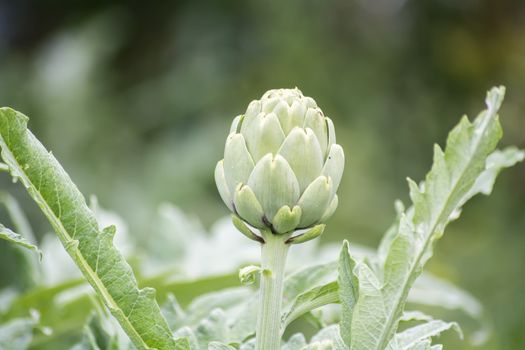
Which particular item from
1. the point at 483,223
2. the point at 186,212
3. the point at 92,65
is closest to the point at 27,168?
the point at 186,212

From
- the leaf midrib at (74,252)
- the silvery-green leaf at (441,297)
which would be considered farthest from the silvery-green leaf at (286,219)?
the silvery-green leaf at (441,297)

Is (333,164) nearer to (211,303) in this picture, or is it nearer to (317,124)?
(317,124)

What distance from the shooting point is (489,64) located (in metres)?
2.44

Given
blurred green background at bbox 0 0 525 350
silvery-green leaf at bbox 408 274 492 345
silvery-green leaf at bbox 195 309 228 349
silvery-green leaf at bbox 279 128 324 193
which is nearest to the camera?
silvery-green leaf at bbox 279 128 324 193

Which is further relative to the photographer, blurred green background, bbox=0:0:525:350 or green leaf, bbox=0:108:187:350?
blurred green background, bbox=0:0:525:350

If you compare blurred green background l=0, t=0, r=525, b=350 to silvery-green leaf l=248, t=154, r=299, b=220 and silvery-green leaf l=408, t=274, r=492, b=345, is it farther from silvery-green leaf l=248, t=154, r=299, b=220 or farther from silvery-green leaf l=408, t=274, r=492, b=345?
silvery-green leaf l=248, t=154, r=299, b=220

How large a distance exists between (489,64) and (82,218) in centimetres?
218

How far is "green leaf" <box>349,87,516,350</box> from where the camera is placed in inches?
17.6

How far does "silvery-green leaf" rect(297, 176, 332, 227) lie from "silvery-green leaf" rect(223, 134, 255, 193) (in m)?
0.04

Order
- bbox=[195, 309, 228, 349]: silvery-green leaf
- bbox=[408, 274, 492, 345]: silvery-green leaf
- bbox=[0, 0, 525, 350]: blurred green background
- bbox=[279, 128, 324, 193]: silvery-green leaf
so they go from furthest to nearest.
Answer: bbox=[0, 0, 525, 350]: blurred green background
bbox=[408, 274, 492, 345]: silvery-green leaf
bbox=[195, 309, 228, 349]: silvery-green leaf
bbox=[279, 128, 324, 193]: silvery-green leaf

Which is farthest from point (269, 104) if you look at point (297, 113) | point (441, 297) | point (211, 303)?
point (441, 297)

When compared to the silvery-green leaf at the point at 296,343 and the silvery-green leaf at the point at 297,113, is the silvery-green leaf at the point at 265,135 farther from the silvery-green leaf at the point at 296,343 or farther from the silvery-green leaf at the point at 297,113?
the silvery-green leaf at the point at 296,343

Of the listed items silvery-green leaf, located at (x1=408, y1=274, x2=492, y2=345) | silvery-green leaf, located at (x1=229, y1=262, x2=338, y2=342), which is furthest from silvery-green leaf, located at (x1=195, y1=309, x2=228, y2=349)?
silvery-green leaf, located at (x1=408, y1=274, x2=492, y2=345)

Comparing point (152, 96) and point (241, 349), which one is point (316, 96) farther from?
point (241, 349)
